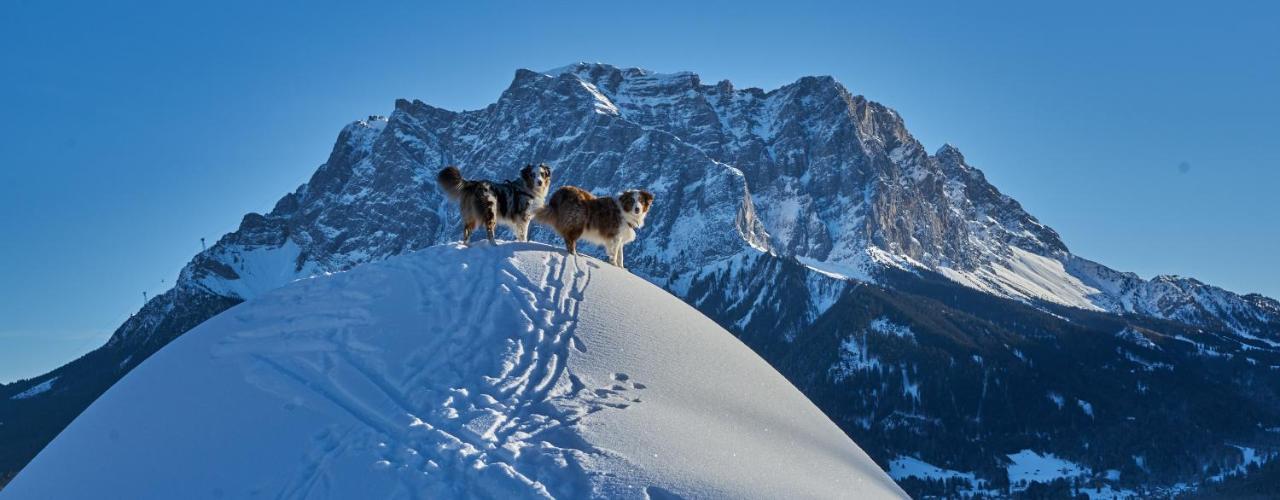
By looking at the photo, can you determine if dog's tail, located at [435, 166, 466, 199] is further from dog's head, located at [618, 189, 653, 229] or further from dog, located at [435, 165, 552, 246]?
dog's head, located at [618, 189, 653, 229]

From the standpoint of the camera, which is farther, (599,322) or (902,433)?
(902,433)

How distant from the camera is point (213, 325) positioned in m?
13.3

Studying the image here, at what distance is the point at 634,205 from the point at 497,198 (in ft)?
7.95

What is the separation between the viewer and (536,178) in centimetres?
1766

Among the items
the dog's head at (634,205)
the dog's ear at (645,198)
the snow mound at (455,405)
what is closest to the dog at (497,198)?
the dog's head at (634,205)

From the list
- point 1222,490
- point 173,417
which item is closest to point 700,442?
point 173,417

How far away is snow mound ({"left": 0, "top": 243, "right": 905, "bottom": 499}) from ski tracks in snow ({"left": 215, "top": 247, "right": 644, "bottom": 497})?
2 centimetres

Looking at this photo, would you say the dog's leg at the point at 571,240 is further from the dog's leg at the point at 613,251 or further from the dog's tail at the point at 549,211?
the dog's leg at the point at 613,251

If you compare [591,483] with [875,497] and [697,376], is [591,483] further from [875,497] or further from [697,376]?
[875,497]

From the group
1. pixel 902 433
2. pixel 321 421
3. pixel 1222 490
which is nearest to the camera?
pixel 321 421

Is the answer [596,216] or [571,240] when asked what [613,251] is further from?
[571,240]

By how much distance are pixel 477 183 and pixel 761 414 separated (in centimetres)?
666

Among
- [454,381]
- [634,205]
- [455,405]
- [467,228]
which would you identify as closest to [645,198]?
[634,205]

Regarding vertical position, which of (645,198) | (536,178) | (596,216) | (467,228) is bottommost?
(467,228)
